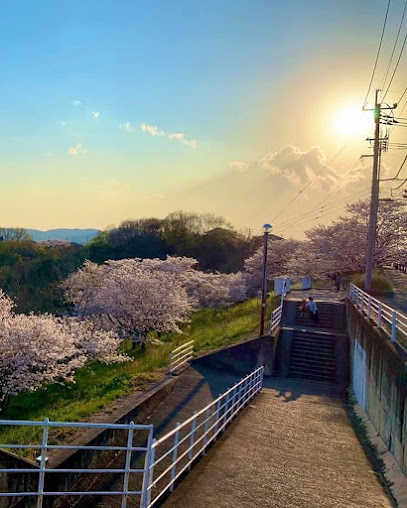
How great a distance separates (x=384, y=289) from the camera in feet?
85.6

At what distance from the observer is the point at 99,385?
15.3m

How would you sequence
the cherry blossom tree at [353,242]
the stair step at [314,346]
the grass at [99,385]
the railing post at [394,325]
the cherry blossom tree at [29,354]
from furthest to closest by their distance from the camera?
the cherry blossom tree at [353,242]
the stair step at [314,346]
the cherry blossom tree at [29,354]
the grass at [99,385]
the railing post at [394,325]

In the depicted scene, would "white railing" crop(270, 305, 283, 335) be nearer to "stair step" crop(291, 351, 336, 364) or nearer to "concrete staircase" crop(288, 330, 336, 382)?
"concrete staircase" crop(288, 330, 336, 382)

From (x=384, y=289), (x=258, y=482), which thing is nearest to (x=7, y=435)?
(x=258, y=482)

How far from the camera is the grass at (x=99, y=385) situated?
11.2m

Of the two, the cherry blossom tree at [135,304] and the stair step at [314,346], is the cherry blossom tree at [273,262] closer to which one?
the cherry blossom tree at [135,304]

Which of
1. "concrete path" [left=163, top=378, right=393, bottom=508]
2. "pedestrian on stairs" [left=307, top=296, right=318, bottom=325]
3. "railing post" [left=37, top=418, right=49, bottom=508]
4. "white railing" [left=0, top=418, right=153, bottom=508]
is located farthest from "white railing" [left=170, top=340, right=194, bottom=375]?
"railing post" [left=37, top=418, right=49, bottom=508]

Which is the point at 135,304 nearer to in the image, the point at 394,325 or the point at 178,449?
the point at 178,449

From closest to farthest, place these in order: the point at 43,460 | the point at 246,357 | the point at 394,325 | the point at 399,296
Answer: the point at 43,460
the point at 394,325
the point at 246,357
the point at 399,296

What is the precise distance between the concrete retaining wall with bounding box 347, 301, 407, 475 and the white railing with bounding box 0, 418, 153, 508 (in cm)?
482

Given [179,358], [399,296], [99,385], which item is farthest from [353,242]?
[99,385]

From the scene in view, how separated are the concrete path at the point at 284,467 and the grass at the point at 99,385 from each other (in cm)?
330

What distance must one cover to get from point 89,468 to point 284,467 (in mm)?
3733

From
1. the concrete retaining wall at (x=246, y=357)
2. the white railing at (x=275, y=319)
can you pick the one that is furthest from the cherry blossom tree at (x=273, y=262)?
the concrete retaining wall at (x=246, y=357)
